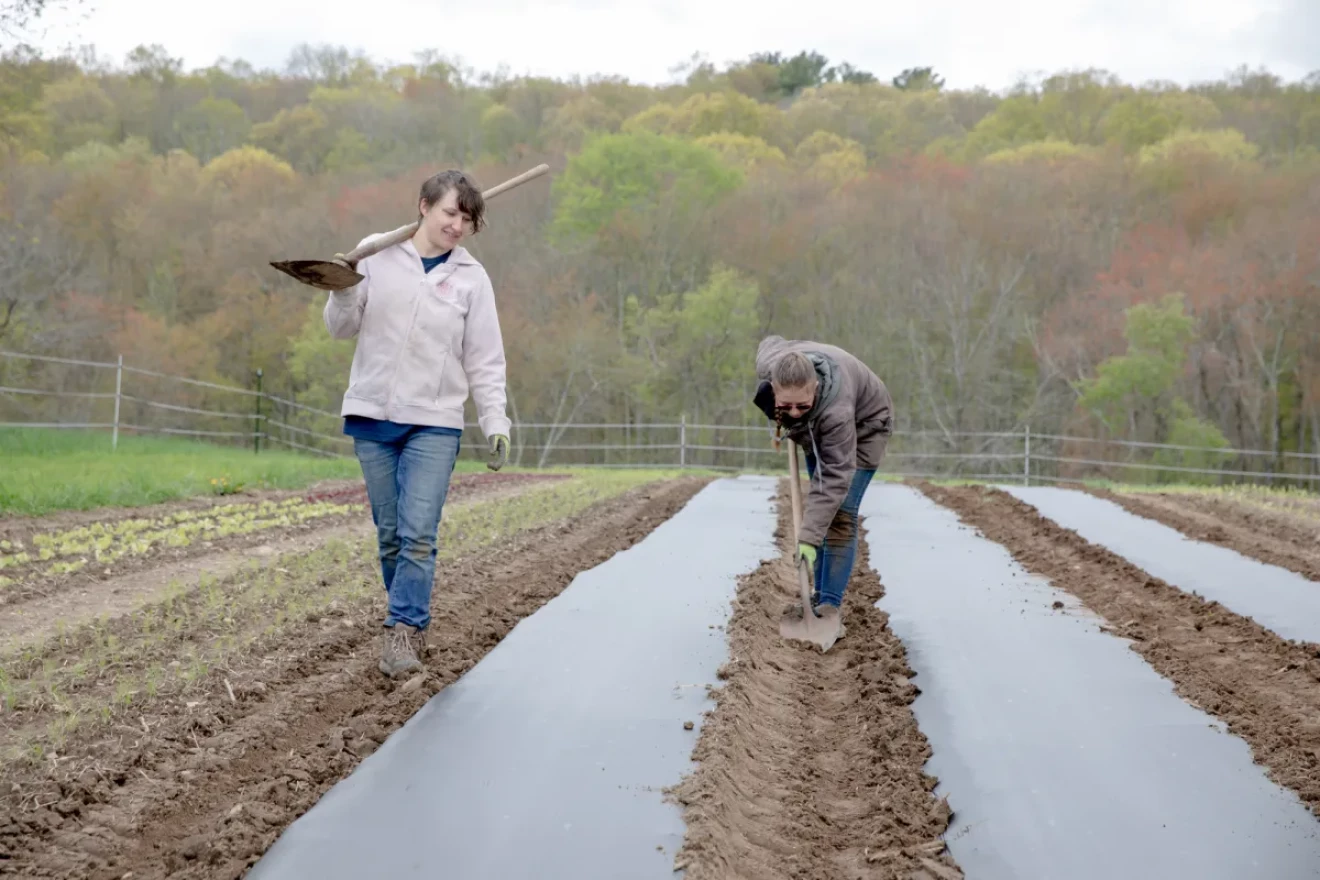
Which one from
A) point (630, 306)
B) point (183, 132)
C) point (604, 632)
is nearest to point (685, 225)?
point (630, 306)

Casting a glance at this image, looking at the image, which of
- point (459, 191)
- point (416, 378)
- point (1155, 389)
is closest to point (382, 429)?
point (416, 378)

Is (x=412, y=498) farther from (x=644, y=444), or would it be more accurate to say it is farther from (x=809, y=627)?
(x=644, y=444)

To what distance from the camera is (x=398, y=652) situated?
4773 mm

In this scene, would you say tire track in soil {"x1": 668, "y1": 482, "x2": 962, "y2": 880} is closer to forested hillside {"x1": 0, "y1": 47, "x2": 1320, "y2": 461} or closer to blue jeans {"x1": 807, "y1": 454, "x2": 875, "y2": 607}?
blue jeans {"x1": 807, "y1": 454, "x2": 875, "y2": 607}

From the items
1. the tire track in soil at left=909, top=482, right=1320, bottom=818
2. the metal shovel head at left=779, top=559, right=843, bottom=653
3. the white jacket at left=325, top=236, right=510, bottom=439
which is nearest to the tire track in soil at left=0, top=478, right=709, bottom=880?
the white jacket at left=325, top=236, right=510, bottom=439

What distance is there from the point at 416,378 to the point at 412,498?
436 millimetres

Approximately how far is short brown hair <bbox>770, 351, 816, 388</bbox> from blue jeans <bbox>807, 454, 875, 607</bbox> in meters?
0.75

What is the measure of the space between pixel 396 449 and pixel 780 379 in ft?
4.92

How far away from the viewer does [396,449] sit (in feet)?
16.3

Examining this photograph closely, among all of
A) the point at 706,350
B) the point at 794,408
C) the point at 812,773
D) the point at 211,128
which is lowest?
the point at 812,773

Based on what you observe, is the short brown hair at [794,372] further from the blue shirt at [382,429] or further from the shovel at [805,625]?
the blue shirt at [382,429]

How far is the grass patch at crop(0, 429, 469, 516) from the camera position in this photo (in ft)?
35.6

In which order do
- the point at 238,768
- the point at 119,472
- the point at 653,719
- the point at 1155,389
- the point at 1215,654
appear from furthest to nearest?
the point at 1155,389
the point at 119,472
the point at 1215,654
the point at 653,719
the point at 238,768

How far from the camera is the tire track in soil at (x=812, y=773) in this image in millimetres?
3262
